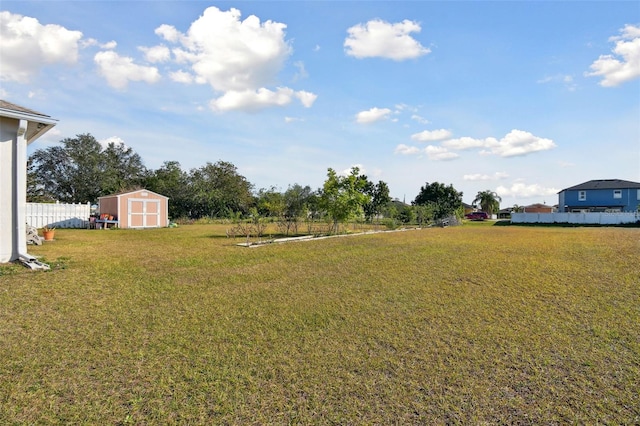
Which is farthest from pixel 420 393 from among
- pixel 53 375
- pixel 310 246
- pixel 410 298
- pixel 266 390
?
pixel 310 246

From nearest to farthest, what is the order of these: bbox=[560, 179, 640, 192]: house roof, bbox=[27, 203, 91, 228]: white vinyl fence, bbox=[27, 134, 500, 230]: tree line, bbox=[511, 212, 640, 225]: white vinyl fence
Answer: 1. bbox=[27, 203, 91, 228]: white vinyl fence
2. bbox=[511, 212, 640, 225]: white vinyl fence
3. bbox=[27, 134, 500, 230]: tree line
4. bbox=[560, 179, 640, 192]: house roof

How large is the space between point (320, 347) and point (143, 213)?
2196cm

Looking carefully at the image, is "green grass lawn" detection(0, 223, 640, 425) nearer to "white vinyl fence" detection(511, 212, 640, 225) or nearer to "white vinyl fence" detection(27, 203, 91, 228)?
"white vinyl fence" detection(27, 203, 91, 228)

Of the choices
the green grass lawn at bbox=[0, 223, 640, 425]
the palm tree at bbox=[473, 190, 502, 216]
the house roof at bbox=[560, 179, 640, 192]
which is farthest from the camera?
the palm tree at bbox=[473, 190, 502, 216]

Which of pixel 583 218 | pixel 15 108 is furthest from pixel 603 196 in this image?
pixel 15 108

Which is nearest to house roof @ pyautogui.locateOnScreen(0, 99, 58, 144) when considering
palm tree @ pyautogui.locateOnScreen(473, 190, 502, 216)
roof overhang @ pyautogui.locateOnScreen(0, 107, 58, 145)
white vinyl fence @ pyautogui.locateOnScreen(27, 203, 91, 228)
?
roof overhang @ pyautogui.locateOnScreen(0, 107, 58, 145)

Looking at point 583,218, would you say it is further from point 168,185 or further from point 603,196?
point 168,185

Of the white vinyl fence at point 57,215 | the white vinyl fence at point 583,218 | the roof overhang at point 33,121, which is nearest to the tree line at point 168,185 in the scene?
the white vinyl fence at point 583,218

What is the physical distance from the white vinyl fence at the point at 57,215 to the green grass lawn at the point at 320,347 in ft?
53.0

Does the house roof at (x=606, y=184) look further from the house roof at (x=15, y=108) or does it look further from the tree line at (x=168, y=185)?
the house roof at (x=15, y=108)

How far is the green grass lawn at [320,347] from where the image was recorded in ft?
8.82

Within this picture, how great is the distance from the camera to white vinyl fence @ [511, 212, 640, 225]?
26734 mm

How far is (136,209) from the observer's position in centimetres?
2191

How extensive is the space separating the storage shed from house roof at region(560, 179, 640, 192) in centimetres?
4184
